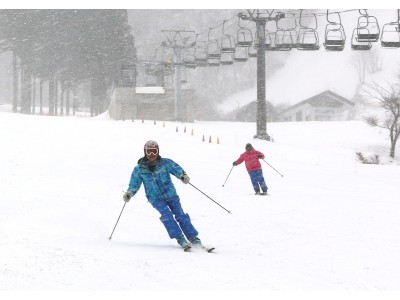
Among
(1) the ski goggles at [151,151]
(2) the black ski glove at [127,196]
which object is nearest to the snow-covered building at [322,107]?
(1) the ski goggles at [151,151]

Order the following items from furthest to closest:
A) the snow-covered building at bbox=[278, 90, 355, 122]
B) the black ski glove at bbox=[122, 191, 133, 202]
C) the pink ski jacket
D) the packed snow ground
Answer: the snow-covered building at bbox=[278, 90, 355, 122]
the pink ski jacket
the black ski glove at bbox=[122, 191, 133, 202]
the packed snow ground

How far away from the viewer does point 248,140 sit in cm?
2745

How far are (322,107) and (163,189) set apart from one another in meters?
70.1

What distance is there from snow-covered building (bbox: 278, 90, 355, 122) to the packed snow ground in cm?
5655

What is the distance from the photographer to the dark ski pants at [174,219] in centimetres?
702

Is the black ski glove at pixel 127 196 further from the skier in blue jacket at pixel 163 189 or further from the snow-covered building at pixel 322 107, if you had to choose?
the snow-covered building at pixel 322 107

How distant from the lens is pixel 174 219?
7.21 meters

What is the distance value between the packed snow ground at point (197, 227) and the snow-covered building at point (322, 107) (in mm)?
56547

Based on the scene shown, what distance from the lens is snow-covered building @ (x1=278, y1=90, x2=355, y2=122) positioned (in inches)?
2908

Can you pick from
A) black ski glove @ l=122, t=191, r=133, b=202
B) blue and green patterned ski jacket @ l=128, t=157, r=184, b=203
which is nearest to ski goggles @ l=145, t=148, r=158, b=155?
blue and green patterned ski jacket @ l=128, t=157, r=184, b=203

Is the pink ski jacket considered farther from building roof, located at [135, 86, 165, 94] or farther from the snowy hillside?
the snowy hillside

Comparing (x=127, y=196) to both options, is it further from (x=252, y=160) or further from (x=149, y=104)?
(x=149, y=104)

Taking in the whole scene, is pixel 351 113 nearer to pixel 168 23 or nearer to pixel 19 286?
pixel 168 23

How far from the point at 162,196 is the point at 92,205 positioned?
3.15 meters
